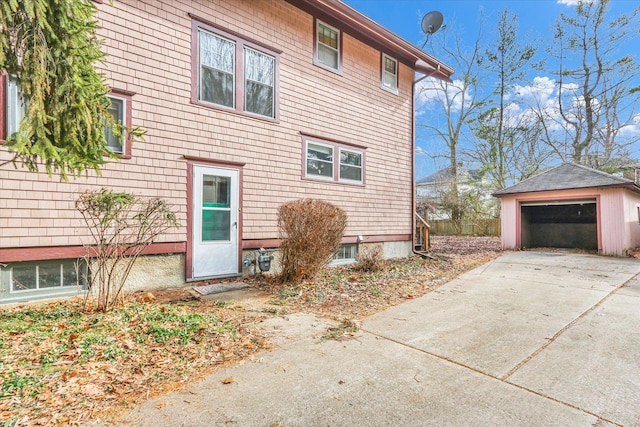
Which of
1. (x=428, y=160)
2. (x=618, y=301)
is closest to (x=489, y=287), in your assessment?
(x=618, y=301)

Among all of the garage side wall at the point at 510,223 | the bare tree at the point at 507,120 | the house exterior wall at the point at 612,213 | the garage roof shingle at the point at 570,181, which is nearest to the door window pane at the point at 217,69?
the garage roof shingle at the point at 570,181

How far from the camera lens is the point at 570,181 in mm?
10648

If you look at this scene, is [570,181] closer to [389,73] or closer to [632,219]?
[632,219]

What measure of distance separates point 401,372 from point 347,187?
5.94 m

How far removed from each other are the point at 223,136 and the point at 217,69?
1.32m

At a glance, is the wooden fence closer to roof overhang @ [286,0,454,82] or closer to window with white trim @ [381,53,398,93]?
roof overhang @ [286,0,454,82]

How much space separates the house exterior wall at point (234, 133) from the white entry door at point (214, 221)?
0.69ft

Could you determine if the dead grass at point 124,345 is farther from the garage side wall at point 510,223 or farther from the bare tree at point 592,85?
the bare tree at point 592,85

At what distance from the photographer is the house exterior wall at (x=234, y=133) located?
457cm

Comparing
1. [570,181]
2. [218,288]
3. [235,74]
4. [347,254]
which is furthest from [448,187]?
[218,288]

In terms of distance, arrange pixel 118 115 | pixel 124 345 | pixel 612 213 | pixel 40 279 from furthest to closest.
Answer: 1. pixel 612 213
2. pixel 118 115
3. pixel 40 279
4. pixel 124 345

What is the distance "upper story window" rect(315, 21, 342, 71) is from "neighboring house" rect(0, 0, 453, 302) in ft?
0.10

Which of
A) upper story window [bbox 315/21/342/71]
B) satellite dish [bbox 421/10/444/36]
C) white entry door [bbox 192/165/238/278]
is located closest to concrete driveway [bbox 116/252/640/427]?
white entry door [bbox 192/165/238/278]

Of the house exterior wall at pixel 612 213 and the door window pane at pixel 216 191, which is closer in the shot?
the door window pane at pixel 216 191
